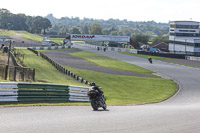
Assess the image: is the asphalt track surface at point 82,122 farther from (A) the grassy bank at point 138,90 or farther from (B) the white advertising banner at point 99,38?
(B) the white advertising banner at point 99,38

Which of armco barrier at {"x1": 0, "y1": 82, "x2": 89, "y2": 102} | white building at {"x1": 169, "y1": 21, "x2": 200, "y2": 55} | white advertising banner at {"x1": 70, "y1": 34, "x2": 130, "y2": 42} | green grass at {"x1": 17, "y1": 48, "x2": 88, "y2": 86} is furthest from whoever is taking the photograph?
white building at {"x1": 169, "y1": 21, "x2": 200, "y2": 55}

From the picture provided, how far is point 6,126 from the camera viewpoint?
11.7 m

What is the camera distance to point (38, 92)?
1900cm

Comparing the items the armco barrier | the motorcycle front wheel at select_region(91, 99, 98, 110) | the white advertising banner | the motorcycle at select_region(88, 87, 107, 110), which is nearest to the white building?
the white advertising banner

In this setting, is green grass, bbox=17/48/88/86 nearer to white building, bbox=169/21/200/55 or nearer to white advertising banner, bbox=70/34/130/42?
white advertising banner, bbox=70/34/130/42

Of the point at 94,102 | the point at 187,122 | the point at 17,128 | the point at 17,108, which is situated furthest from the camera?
the point at 94,102

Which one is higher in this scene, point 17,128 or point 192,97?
point 17,128

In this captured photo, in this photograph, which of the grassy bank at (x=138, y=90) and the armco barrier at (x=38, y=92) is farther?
the grassy bank at (x=138, y=90)

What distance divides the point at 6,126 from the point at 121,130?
3814 millimetres

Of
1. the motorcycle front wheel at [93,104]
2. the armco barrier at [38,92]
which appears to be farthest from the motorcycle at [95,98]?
the armco barrier at [38,92]

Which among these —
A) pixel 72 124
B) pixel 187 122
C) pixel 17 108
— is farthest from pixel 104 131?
pixel 17 108

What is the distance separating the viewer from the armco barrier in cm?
1733

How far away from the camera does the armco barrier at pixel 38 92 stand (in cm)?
1733

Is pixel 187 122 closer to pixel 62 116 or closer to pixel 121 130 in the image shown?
pixel 121 130
